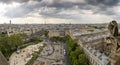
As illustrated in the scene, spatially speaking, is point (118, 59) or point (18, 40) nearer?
point (118, 59)

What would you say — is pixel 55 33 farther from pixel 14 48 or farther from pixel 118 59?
pixel 118 59

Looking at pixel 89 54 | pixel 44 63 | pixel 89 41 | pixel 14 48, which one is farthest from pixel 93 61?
pixel 14 48

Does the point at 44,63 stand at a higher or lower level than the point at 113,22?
lower

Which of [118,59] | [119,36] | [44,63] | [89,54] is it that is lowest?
[44,63]

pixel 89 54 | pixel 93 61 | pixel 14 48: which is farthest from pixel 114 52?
pixel 14 48

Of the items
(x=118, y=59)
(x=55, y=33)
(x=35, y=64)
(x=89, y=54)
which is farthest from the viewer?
(x=55, y=33)

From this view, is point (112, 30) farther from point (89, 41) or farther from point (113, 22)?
point (89, 41)

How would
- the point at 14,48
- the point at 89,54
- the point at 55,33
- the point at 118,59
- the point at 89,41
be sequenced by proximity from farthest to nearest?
the point at 55,33 → the point at 14,48 → the point at 89,41 → the point at 89,54 → the point at 118,59

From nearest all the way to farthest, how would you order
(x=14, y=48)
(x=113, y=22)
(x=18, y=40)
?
(x=113, y=22)
(x=14, y=48)
(x=18, y=40)

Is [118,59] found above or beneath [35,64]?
above

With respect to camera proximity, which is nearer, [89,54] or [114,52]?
[114,52]
